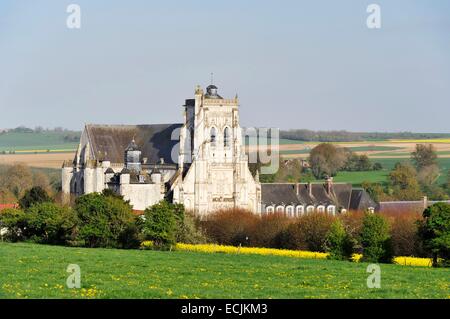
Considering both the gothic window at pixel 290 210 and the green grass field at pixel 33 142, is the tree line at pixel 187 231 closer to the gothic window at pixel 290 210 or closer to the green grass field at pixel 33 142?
the gothic window at pixel 290 210

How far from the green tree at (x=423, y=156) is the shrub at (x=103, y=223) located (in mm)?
85760

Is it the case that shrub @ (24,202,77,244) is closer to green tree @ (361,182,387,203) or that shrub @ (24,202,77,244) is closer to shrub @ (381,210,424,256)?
shrub @ (381,210,424,256)

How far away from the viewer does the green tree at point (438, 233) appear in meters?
45.2

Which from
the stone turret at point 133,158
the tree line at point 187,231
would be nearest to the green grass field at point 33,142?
the stone turret at point 133,158

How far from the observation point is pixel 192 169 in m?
89.4

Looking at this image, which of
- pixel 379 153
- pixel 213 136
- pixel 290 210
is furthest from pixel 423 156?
pixel 213 136

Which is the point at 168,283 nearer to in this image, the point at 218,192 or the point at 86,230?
the point at 86,230

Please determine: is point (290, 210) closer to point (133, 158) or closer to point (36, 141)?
point (133, 158)

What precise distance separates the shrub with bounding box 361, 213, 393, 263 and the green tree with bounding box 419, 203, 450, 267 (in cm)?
151

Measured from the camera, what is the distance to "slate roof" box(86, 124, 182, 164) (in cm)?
9281

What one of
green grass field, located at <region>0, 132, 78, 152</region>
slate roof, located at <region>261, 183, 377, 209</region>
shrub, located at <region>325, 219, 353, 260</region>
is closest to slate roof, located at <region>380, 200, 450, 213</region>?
slate roof, located at <region>261, 183, 377, 209</region>

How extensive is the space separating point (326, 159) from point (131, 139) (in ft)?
136

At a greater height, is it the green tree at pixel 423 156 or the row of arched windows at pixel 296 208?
the green tree at pixel 423 156

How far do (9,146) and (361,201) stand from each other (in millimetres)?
77794
